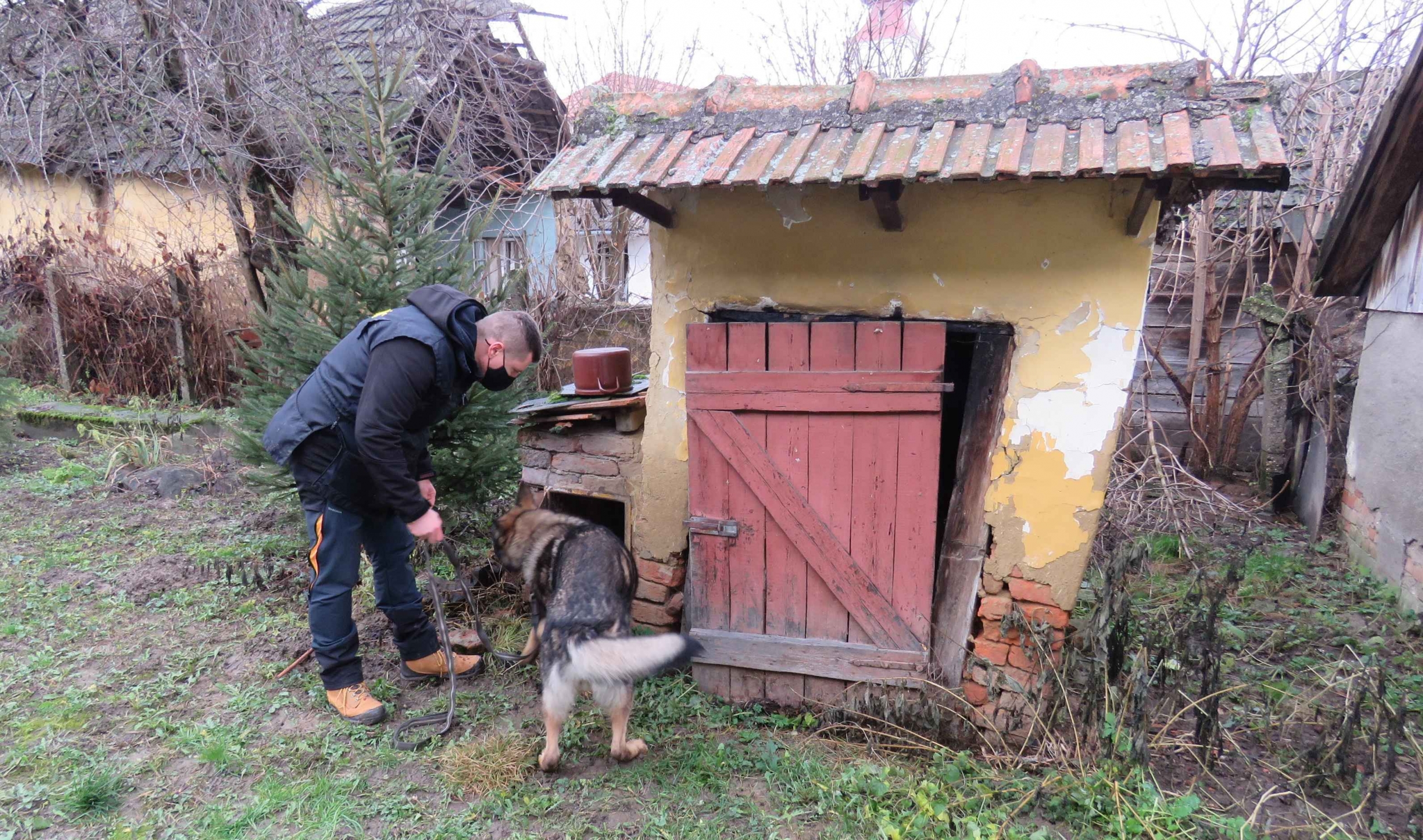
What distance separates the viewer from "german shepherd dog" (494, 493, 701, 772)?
326 cm

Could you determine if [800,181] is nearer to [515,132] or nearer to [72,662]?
[72,662]

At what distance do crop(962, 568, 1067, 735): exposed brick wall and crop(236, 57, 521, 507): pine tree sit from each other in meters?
3.14

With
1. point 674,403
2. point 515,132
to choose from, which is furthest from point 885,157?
point 515,132

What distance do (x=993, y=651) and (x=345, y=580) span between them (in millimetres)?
3265

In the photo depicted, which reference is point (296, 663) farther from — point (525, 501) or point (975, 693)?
point (975, 693)

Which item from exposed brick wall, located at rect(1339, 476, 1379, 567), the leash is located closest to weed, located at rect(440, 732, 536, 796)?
the leash

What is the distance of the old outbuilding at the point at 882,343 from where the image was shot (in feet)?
11.0

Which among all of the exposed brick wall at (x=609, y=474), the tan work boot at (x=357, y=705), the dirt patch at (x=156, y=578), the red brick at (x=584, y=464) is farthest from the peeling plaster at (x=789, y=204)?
the dirt patch at (x=156, y=578)

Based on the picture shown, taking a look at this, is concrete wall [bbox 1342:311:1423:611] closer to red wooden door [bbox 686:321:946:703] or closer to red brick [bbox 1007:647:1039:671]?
red brick [bbox 1007:647:1039:671]

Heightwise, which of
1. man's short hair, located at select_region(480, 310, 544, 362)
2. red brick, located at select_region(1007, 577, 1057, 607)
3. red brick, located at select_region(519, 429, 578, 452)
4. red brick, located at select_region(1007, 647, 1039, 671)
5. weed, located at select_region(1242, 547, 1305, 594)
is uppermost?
man's short hair, located at select_region(480, 310, 544, 362)

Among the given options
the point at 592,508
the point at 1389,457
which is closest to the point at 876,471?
the point at 592,508

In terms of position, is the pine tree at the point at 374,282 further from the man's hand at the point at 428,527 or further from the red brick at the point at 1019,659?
the red brick at the point at 1019,659

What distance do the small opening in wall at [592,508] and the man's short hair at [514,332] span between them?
6.18ft

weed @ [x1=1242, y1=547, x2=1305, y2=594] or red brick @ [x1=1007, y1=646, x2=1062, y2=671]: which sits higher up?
red brick @ [x1=1007, y1=646, x2=1062, y2=671]
